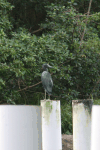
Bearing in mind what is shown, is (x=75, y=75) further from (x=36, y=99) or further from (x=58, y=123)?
(x=58, y=123)

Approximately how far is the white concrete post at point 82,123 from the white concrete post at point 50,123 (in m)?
0.31

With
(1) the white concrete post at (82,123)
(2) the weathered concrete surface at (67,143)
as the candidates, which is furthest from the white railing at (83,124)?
(2) the weathered concrete surface at (67,143)

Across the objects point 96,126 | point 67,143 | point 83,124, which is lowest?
point 67,143

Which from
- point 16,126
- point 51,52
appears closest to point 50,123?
point 16,126

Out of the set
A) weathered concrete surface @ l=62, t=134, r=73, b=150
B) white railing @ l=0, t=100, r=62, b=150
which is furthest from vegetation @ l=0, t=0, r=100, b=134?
white railing @ l=0, t=100, r=62, b=150

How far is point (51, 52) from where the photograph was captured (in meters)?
6.14

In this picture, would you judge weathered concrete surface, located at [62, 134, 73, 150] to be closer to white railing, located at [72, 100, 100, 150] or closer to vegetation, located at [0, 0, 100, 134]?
vegetation, located at [0, 0, 100, 134]

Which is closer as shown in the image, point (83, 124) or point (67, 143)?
point (83, 124)

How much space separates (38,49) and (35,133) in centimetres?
472

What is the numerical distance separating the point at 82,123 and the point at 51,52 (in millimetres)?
3157

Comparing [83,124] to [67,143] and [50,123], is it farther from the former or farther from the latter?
[67,143]

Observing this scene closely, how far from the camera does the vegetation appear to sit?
5.51 metres

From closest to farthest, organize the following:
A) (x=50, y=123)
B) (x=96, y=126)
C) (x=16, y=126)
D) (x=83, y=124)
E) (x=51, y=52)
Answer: (x=16, y=126) → (x=96, y=126) → (x=50, y=123) → (x=83, y=124) → (x=51, y=52)

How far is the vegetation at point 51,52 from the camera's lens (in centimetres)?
551
